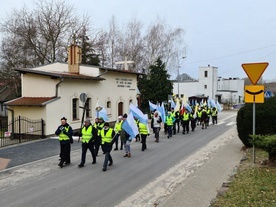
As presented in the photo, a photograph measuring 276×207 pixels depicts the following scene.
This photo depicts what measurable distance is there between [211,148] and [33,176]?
852 cm

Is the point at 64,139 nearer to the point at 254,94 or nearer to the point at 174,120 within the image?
the point at 254,94

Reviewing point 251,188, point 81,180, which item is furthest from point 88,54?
point 251,188

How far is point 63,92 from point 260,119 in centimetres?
1325

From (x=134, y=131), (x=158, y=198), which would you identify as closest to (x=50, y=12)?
(x=134, y=131)

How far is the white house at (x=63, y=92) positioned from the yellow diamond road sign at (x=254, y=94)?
39.4 ft

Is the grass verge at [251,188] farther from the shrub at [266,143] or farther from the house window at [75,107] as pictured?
the house window at [75,107]

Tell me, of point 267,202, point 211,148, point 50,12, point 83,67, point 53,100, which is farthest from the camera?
point 50,12

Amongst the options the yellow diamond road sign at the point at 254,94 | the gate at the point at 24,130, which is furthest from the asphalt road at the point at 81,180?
the gate at the point at 24,130

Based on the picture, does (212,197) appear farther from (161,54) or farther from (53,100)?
(161,54)

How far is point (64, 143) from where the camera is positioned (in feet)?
38.8

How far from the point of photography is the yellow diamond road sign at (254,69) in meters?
10.6

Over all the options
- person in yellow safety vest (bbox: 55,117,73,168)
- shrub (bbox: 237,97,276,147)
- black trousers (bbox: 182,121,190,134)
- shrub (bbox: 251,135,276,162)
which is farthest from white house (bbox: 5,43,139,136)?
shrub (bbox: 251,135,276,162)

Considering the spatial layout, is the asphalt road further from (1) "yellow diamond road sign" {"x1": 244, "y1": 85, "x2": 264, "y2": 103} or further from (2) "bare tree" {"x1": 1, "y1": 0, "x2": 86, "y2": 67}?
A: (2) "bare tree" {"x1": 1, "y1": 0, "x2": 86, "y2": 67}

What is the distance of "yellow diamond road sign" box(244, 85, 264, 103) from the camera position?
36.0ft
